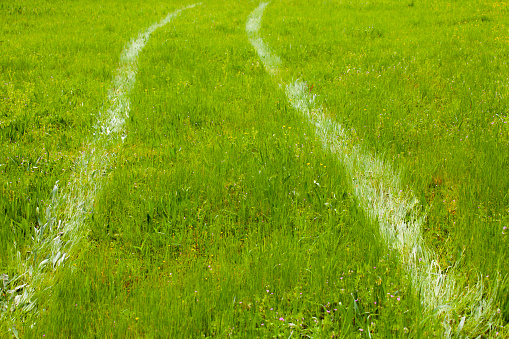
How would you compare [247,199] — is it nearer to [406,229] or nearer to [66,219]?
[406,229]

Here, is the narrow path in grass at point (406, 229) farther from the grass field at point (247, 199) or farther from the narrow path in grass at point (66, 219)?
the narrow path in grass at point (66, 219)

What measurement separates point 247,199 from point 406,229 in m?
1.43

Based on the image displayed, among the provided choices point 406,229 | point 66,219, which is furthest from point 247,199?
point 66,219

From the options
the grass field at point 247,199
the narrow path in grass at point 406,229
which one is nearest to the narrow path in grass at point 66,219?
the grass field at point 247,199

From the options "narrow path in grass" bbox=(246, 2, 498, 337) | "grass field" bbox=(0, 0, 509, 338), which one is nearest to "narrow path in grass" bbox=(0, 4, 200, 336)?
"grass field" bbox=(0, 0, 509, 338)

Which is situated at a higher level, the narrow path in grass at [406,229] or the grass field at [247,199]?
the grass field at [247,199]

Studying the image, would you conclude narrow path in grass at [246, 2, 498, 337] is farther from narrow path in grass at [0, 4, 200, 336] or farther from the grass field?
narrow path in grass at [0, 4, 200, 336]

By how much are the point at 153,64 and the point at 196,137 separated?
14.5 ft

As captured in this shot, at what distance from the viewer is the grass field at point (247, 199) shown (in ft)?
7.54

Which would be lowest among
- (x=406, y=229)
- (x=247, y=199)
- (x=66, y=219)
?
(x=406, y=229)

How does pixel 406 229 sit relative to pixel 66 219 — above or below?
below

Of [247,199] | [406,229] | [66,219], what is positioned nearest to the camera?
[406,229]

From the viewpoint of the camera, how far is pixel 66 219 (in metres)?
3.32

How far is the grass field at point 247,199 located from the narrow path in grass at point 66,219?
0.08ft
